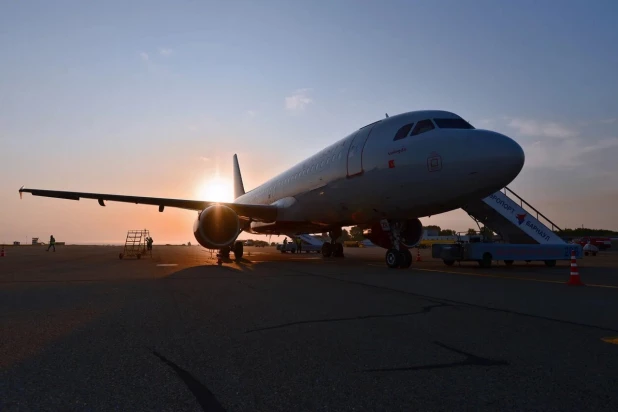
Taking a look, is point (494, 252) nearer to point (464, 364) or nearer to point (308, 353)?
point (464, 364)

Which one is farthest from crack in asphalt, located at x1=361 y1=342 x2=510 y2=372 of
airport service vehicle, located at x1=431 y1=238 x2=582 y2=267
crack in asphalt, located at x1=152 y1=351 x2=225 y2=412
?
airport service vehicle, located at x1=431 y1=238 x2=582 y2=267

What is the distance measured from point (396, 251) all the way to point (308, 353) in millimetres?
10252

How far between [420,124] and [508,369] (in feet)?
30.9

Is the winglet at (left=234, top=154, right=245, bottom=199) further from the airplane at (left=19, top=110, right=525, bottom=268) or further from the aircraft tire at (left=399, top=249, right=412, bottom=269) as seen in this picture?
the aircraft tire at (left=399, top=249, right=412, bottom=269)

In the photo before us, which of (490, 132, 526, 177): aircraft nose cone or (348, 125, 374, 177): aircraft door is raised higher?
(348, 125, 374, 177): aircraft door

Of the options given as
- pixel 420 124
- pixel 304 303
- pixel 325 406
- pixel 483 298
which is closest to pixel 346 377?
pixel 325 406

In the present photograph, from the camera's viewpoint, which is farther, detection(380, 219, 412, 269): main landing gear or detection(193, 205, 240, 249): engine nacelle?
detection(193, 205, 240, 249): engine nacelle

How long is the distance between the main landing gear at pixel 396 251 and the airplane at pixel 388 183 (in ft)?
0.10

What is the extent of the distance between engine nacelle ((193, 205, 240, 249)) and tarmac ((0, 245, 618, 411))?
834 cm

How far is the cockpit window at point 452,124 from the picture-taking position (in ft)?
37.4

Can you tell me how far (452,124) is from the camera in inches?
453

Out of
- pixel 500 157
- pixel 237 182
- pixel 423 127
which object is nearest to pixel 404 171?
pixel 423 127

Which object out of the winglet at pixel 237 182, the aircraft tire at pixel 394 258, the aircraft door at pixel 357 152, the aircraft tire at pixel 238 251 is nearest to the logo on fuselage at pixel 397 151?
the aircraft door at pixel 357 152

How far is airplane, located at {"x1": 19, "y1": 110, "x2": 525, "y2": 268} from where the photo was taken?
34.2 feet
